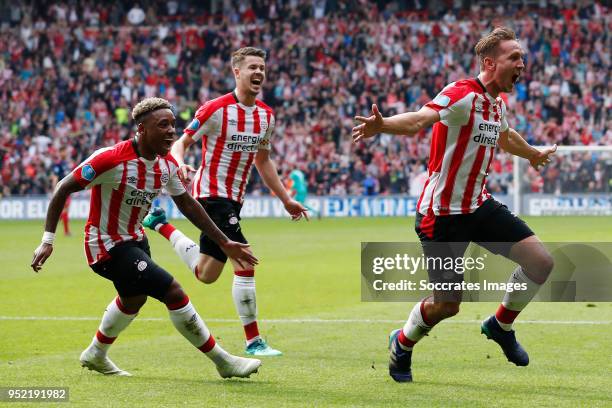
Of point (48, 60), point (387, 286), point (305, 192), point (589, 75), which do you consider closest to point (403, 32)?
point (589, 75)

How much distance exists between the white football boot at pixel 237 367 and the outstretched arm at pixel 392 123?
183 cm

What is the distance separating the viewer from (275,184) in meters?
9.92

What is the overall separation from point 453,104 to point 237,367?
2337 mm

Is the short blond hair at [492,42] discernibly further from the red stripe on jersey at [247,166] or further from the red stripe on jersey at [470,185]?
the red stripe on jersey at [247,166]

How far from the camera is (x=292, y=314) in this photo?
1212cm

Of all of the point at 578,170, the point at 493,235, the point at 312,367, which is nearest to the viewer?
the point at 493,235

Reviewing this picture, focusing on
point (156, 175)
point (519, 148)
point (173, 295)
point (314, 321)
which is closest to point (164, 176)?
point (156, 175)

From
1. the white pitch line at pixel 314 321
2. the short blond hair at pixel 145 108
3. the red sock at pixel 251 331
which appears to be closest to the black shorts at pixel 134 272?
the short blond hair at pixel 145 108

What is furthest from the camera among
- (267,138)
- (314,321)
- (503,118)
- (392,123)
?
(314,321)

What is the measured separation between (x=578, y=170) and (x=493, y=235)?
24.9 m

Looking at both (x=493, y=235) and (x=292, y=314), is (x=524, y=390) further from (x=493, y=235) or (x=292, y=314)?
(x=292, y=314)

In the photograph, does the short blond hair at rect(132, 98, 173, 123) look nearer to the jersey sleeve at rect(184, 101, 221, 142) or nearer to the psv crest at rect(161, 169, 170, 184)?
the psv crest at rect(161, 169, 170, 184)

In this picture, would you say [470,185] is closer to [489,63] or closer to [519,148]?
[489,63]

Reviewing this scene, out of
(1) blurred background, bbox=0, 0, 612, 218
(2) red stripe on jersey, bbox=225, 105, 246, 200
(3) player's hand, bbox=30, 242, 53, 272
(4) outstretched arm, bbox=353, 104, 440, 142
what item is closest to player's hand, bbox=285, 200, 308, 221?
(2) red stripe on jersey, bbox=225, 105, 246, 200
